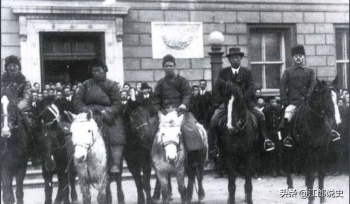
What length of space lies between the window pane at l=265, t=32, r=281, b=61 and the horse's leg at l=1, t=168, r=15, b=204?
11306 millimetres

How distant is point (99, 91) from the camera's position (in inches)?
344

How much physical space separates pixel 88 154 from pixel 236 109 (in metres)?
2.84

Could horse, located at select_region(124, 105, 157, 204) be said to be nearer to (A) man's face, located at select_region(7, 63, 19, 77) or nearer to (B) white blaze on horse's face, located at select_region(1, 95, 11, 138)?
(A) man's face, located at select_region(7, 63, 19, 77)

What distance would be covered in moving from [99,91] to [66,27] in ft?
23.7

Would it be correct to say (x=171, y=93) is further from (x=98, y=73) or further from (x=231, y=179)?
(x=231, y=179)

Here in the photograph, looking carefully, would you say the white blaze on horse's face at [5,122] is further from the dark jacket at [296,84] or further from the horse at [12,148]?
the dark jacket at [296,84]

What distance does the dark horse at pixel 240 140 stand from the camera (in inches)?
362

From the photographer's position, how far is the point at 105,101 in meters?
8.75

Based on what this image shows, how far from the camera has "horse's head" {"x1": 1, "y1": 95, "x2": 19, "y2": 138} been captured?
26.8 ft

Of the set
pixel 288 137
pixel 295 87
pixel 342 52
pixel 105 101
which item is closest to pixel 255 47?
pixel 342 52

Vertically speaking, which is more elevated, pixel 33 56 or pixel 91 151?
pixel 33 56

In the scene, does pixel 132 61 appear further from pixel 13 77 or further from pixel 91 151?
pixel 91 151

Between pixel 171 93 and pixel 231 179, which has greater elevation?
pixel 171 93

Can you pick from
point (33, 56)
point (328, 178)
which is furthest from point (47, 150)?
point (328, 178)
